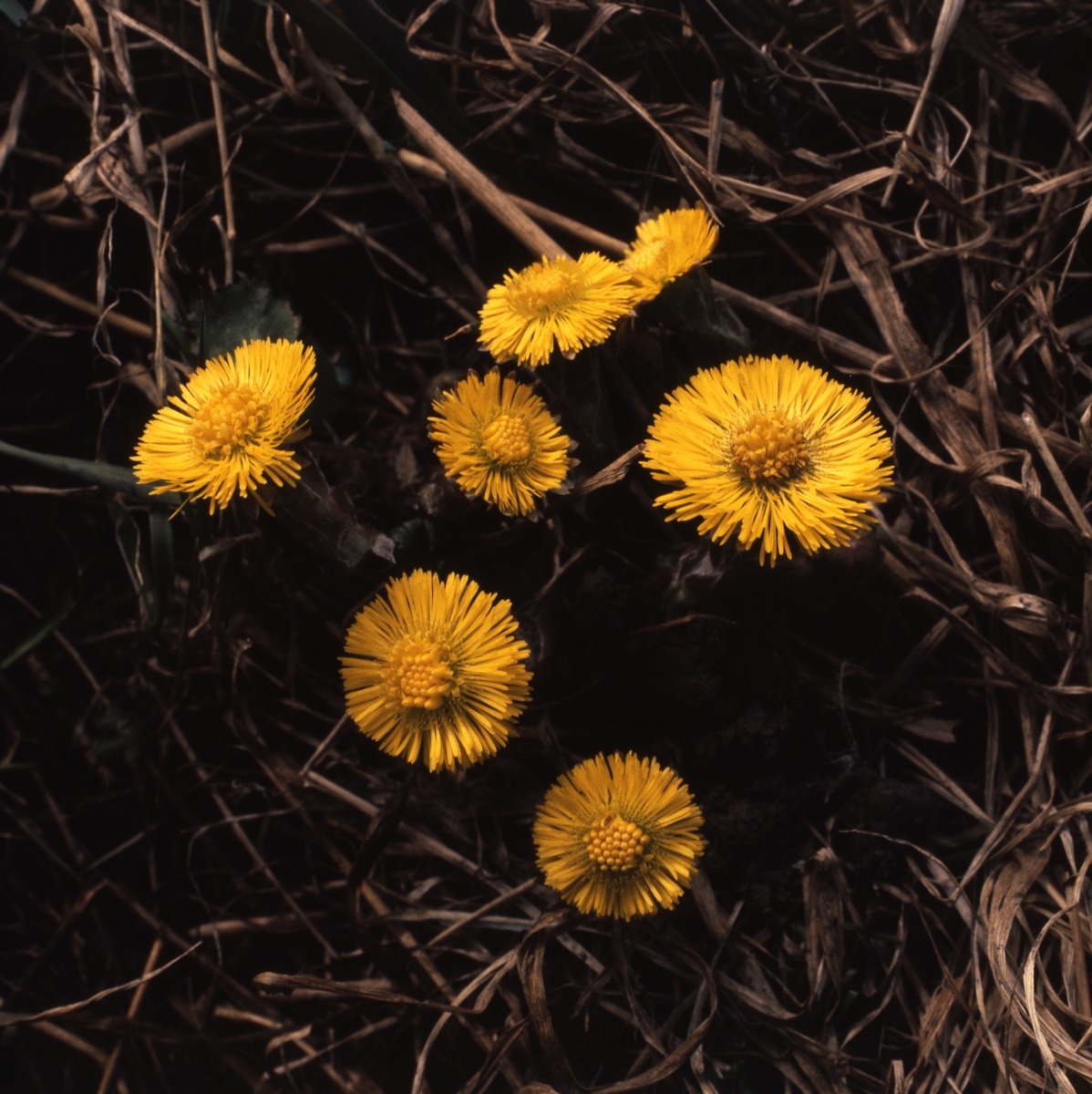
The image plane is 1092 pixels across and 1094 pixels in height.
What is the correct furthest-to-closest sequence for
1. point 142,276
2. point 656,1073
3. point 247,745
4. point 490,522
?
point 142,276, point 247,745, point 490,522, point 656,1073

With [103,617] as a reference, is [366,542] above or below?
above

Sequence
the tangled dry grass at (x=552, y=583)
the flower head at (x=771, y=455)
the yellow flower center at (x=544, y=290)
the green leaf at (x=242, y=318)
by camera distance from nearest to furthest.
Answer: the flower head at (x=771, y=455), the yellow flower center at (x=544, y=290), the tangled dry grass at (x=552, y=583), the green leaf at (x=242, y=318)

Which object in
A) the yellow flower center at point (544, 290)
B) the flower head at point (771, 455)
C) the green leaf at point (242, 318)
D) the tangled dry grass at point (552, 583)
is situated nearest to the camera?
the flower head at point (771, 455)

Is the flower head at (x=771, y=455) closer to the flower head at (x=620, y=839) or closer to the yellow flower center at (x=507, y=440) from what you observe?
the yellow flower center at (x=507, y=440)

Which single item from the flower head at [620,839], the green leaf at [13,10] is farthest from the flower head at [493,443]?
the green leaf at [13,10]

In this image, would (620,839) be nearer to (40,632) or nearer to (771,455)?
(771,455)

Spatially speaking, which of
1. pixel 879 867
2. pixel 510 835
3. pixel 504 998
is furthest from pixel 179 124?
pixel 879 867

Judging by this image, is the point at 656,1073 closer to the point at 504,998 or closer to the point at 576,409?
the point at 504,998
